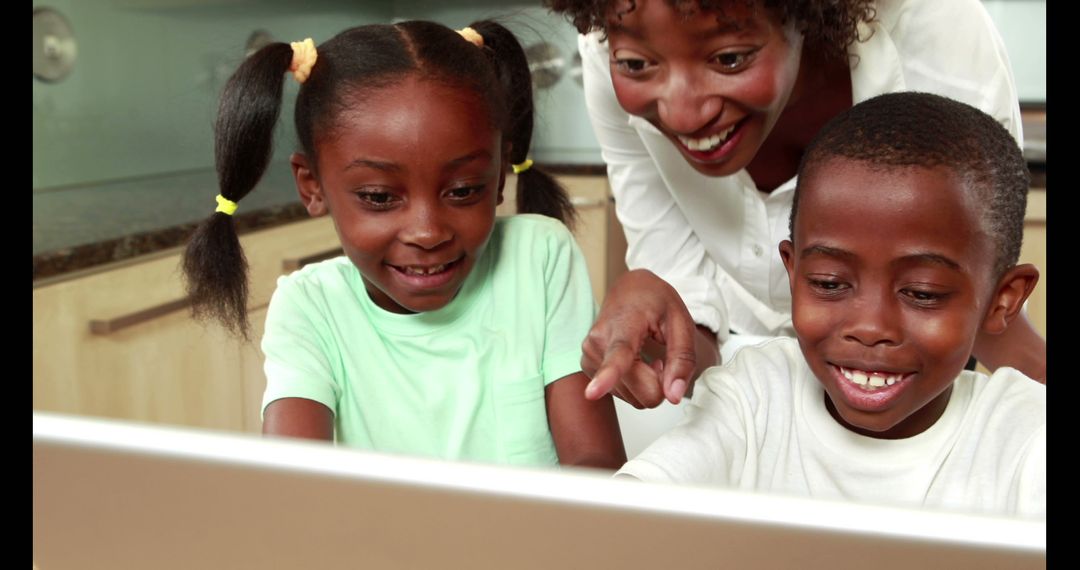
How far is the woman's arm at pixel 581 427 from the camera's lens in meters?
0.86

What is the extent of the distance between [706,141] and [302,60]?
0.35 meters

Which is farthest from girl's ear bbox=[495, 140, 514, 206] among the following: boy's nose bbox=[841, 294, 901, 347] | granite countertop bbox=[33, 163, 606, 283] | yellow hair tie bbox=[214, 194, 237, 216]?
granite countertop bbox=[33, 163, 606, 283]

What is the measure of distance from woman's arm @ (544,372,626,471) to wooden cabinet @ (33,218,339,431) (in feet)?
2.18

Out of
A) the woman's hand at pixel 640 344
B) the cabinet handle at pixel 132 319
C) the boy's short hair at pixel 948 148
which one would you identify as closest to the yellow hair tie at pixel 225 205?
the woman's hand at pixel 640 344

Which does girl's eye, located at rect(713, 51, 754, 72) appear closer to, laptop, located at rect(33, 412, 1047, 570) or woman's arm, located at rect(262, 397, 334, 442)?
woman's arm, located at rect(262, 397, 334, 442)

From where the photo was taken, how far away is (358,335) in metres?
0.89

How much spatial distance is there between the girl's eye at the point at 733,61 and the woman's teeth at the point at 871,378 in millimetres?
269

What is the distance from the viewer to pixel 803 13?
2.73ft

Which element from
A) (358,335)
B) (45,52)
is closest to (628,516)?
(358,335)

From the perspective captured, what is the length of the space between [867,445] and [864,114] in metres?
0.24

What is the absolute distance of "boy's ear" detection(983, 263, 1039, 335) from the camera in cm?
69

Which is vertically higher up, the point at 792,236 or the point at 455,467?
the point at 792,236
